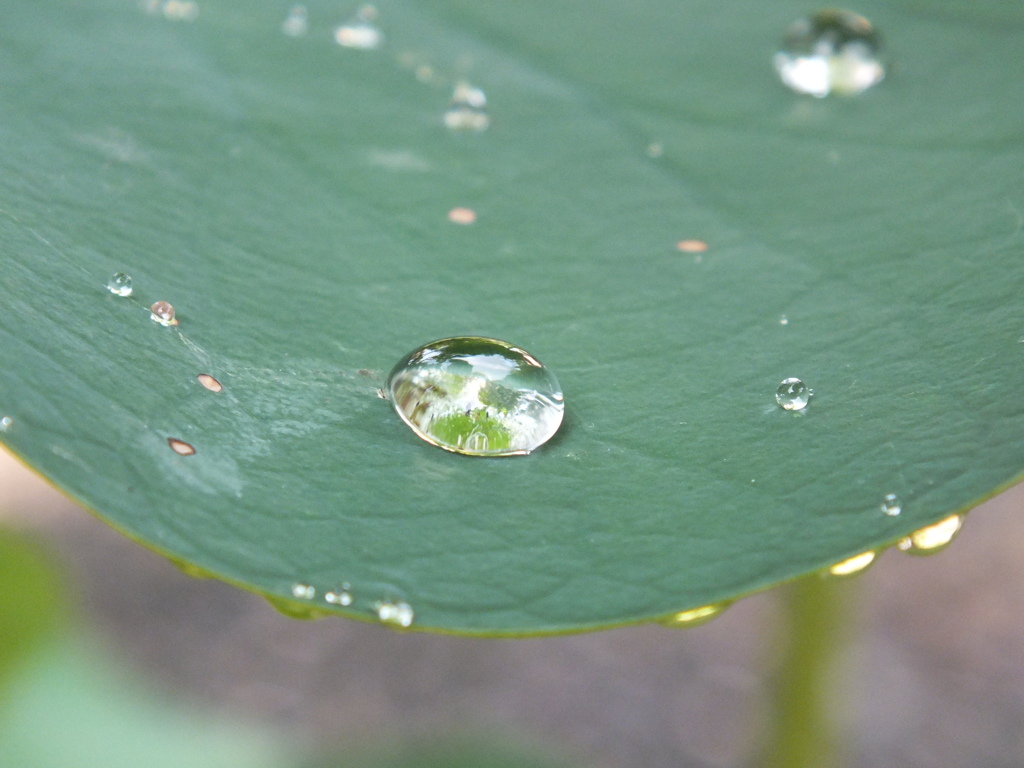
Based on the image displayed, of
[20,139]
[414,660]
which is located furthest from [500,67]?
[414,660]

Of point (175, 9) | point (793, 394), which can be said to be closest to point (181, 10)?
point (175, 9)

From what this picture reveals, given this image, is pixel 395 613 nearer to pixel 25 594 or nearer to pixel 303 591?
pixel 303 591

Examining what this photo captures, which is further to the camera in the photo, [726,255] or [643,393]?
[726,255]

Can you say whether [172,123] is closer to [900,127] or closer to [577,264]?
→ [577,264]

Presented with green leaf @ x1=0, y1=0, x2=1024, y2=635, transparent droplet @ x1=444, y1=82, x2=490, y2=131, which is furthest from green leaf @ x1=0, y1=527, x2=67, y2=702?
transparent droplet @ x1=444, y1=82, x2=490, y2=131

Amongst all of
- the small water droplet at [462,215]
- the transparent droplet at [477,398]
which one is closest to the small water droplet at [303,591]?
the transparent droplet at [477,398]

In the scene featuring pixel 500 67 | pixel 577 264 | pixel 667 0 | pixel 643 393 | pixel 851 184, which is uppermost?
pixel 667 0

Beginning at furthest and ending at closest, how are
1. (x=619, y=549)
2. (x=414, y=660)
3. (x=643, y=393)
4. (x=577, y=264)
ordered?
(x=414, y=660)
(x=577, y=264)
(x=643, y=393)
(x=619, y=549)
